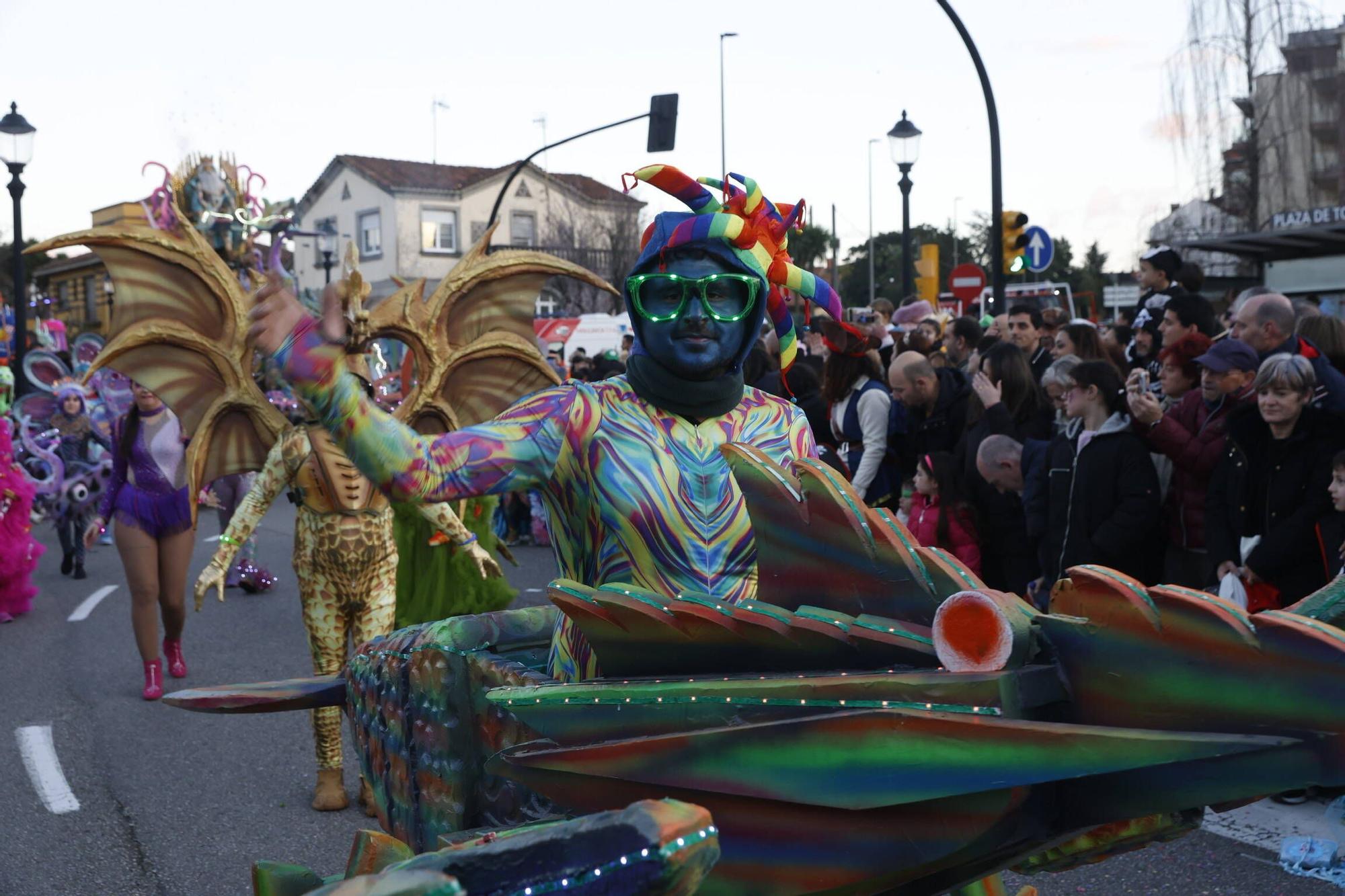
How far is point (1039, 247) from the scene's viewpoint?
1337cm

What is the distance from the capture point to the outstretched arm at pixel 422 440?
7.55ft

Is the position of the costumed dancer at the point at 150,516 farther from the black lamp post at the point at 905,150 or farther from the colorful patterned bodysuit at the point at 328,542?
the black lamp post at the point at 905,150

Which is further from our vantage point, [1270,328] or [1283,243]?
[1283,243]

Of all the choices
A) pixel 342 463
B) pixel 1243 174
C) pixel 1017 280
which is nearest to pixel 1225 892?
pixel 342 463

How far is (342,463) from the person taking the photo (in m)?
5.42

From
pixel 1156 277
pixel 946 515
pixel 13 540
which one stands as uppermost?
pixel 1156 277

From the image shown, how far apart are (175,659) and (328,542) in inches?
120

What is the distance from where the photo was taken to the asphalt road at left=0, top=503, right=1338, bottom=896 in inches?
181

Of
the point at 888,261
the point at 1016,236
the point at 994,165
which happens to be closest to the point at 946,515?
the point at 994,165

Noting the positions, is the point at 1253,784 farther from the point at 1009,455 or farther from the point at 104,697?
the point at 104,697

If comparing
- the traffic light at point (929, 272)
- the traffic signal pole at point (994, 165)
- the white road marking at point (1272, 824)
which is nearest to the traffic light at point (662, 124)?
the traffic light at point (929, 272)

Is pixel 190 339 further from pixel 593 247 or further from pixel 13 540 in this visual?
pixel 593 247

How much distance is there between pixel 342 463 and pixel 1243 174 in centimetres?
2421

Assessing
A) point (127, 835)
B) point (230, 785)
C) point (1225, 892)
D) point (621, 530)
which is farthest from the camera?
point (230, 785)
